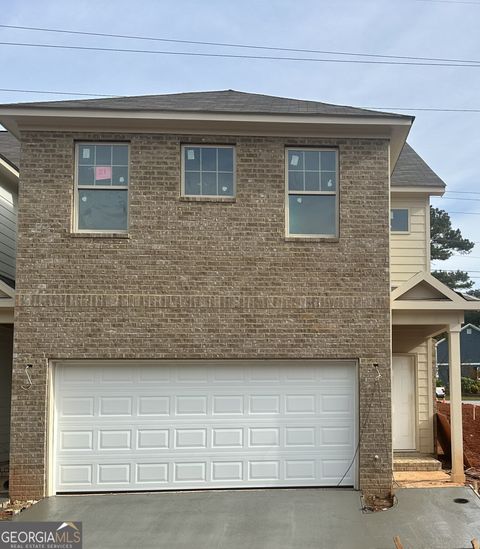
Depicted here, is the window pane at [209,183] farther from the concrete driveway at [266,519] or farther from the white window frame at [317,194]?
the concrete driveway at [266,519]

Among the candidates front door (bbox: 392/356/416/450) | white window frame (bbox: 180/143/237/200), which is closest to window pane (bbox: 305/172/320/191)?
white window frame (bbox: 180/143/237/200)

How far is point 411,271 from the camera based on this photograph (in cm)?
1359

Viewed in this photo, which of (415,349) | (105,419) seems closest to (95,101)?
(105,419)

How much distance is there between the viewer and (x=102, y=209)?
34.7ft

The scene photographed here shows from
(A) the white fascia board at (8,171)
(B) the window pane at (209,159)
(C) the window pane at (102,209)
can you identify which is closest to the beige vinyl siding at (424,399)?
(B) the window pane at (209,159)

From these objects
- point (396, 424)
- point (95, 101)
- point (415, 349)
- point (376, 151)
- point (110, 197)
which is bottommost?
point (396, 424)

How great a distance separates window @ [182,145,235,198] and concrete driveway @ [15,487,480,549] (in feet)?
16.1

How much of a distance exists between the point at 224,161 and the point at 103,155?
202 cm

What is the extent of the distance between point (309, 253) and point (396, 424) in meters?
5.05

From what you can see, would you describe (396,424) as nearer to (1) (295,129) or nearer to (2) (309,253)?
(2) (309,253)

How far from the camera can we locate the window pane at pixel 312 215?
1066cm

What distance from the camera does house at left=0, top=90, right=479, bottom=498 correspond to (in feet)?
33.6

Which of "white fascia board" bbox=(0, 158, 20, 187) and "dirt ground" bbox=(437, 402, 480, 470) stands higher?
"white fascia board" bbox=(0, 158, 20, 187)

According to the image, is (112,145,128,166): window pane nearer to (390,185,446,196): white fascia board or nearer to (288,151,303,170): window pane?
(288,151,303,170): window pane
